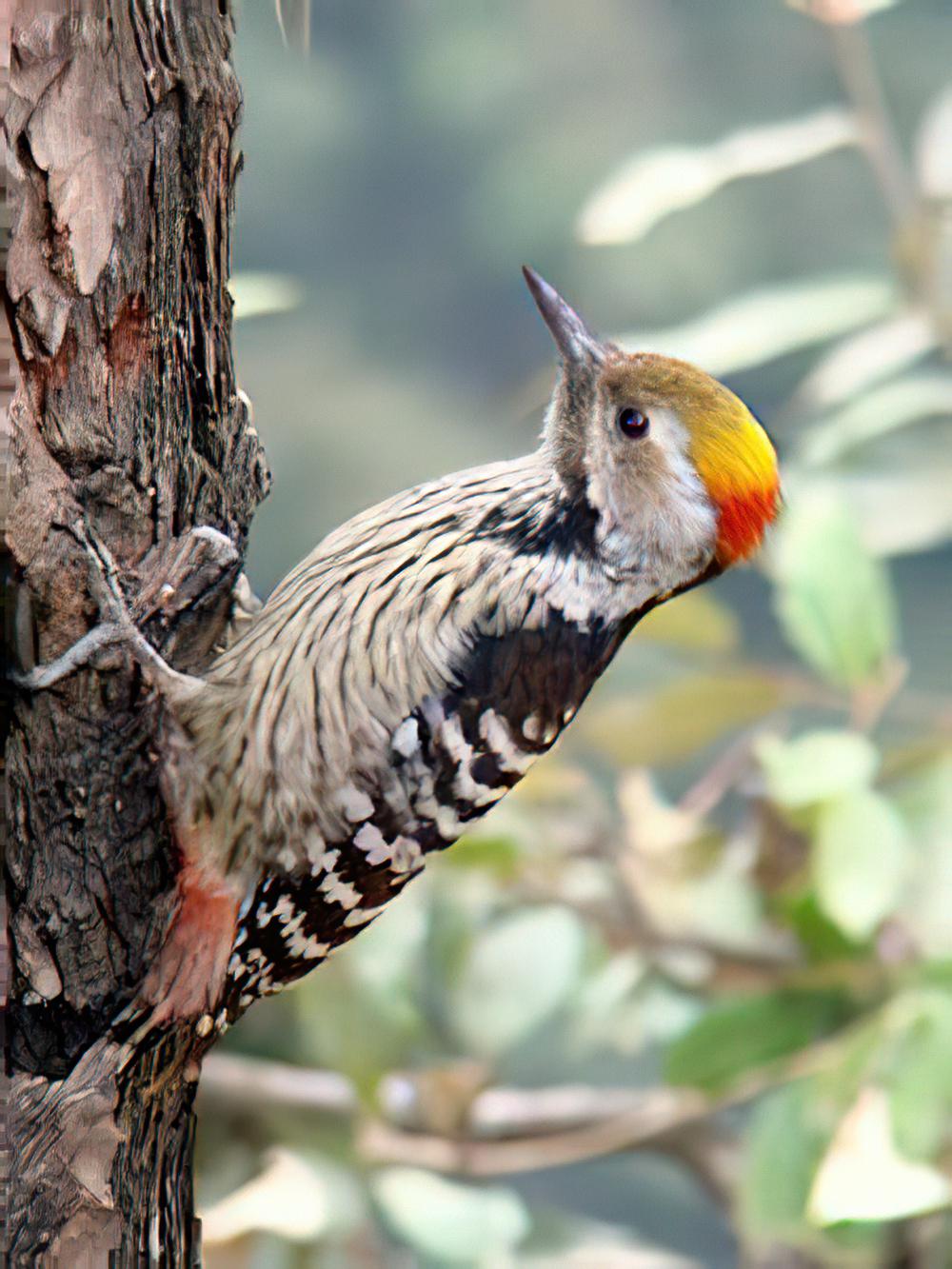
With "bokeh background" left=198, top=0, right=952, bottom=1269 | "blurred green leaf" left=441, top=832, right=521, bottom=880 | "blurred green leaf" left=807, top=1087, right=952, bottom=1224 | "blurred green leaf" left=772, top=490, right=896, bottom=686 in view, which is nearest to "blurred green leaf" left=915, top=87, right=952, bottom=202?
"bokeh background" left=198, top=0, right=952, bottom=1269

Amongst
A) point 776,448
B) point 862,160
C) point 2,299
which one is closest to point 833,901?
point 776,448

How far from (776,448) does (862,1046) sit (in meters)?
0.96

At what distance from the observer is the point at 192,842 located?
1078 millimetres

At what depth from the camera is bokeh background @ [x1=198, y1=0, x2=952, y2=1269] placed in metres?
1.94

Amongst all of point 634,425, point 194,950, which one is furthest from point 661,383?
point 194,950

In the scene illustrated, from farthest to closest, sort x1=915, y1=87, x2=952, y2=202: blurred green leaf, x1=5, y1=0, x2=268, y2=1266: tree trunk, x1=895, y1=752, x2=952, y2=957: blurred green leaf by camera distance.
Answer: x1=915, y1=87, x2=952, y2=202: blurred green leaf < x1=895, y1=752, x2=952, y2=957: blurred green leaf < x1=5, y1=0, x2=268, y2=1266: tree trunk

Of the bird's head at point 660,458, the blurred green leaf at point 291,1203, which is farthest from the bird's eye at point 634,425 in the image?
the blurred green leaf at point 291,1203

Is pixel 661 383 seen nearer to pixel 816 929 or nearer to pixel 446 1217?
pixel 816 929

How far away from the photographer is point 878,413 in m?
2.22

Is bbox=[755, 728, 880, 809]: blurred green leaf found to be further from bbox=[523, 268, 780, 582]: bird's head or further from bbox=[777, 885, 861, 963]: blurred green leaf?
bbox=[523, 268, 780, 582]: bird's head

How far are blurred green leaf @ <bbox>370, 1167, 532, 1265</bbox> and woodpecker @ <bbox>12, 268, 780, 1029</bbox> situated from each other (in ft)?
3.22

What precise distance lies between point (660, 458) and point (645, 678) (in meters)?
1.73

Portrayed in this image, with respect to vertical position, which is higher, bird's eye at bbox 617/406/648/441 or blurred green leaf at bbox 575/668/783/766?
blurred green leaf at bbox 575/668/783/766

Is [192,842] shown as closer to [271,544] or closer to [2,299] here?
[2,299]
